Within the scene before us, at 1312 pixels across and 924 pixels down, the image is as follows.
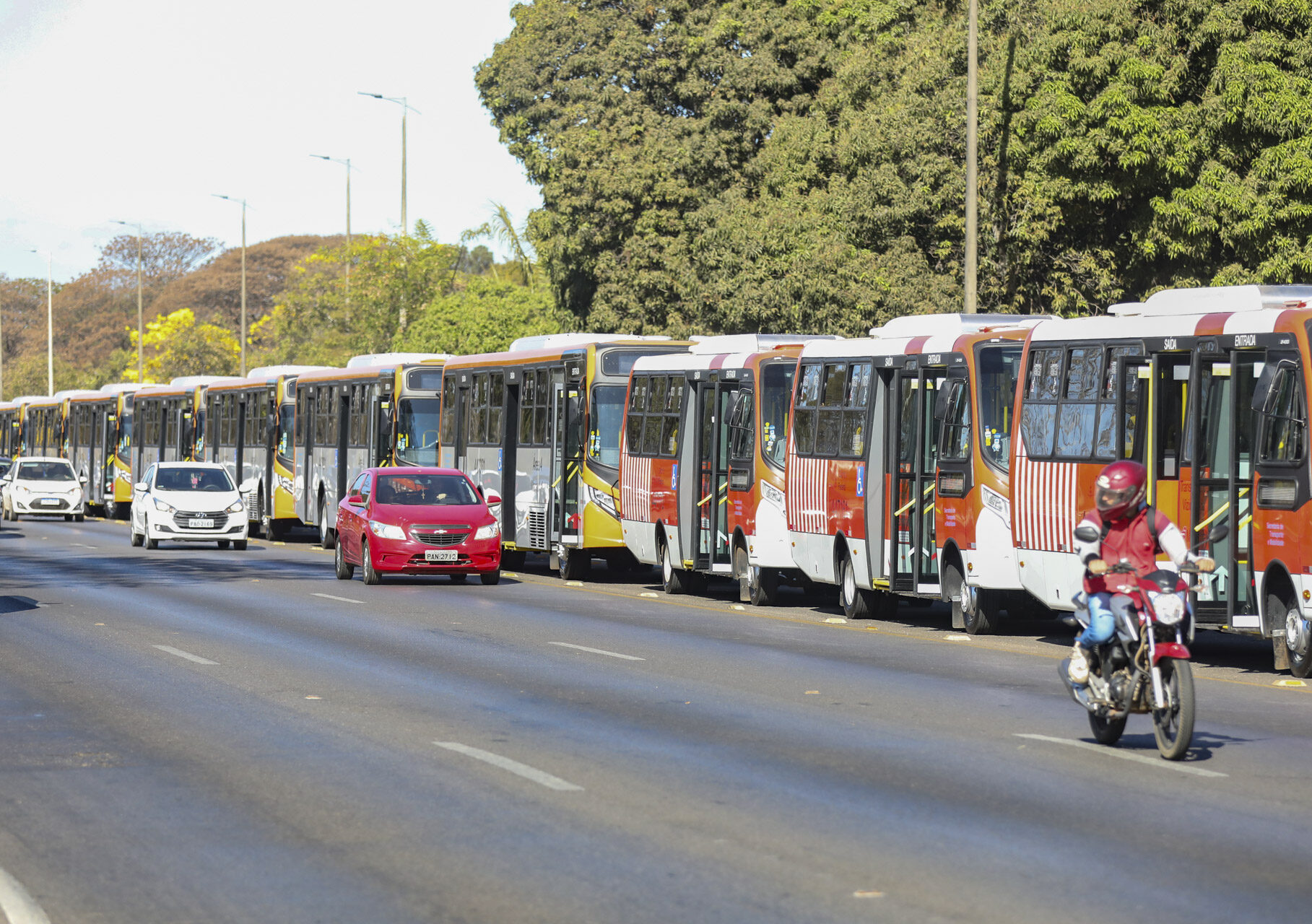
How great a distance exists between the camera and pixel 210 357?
404 ft

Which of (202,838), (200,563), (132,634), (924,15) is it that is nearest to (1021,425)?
(132,634)

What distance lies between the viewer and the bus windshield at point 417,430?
128 ft

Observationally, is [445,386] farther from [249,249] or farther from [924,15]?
[249,249]

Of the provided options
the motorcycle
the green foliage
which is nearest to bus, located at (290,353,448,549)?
the green foliage

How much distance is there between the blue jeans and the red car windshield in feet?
59.6

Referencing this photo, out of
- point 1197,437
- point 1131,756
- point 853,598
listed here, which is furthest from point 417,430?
point 1131,756

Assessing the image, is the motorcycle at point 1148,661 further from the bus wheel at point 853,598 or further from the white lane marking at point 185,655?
the bus wheel at point 853,598

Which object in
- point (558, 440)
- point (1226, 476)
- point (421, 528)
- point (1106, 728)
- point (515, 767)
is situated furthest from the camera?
point (558, 440)

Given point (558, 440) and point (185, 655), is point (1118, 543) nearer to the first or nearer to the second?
point (185, 655)

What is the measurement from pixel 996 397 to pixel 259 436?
30292 mm

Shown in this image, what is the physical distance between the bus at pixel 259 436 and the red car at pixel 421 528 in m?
15.1

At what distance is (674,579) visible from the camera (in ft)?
95.0

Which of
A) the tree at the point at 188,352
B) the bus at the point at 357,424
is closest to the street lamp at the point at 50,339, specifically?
the tree at the point at 188,352

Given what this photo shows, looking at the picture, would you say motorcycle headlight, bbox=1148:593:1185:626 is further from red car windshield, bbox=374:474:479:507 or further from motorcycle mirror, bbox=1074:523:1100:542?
red car windshield, bbox=374:474:479:507
